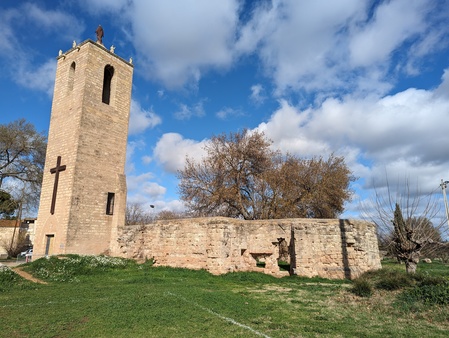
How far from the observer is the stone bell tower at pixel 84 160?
17.3 m

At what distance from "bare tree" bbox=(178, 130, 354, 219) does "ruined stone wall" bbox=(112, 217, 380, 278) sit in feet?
26.2

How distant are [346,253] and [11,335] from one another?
12.0m

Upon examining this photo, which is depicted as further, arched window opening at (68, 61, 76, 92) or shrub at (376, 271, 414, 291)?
arched window opening at (68, 61, 76, 92)

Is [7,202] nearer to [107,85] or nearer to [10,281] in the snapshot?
[107,85]

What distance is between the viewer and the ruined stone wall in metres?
13.3

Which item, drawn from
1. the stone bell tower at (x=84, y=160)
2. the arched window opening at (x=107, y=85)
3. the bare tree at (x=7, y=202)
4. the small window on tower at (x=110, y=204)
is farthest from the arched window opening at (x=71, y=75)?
the bare tree at (x=7, y=202)

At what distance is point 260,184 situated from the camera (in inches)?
954

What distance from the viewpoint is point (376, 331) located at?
5.66 meters

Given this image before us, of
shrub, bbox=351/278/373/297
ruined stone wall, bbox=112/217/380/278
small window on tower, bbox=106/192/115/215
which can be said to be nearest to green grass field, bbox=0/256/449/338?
shrub, bbox=351/278/373/297

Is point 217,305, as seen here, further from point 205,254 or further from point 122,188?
point 122,188

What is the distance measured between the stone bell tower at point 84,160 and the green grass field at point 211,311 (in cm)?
620

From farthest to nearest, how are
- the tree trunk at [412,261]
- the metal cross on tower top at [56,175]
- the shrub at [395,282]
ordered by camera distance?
1. the metal cross on tower top at [56,175]
2. the tree trunk at [412,261]
3. the shrub at [395,282]

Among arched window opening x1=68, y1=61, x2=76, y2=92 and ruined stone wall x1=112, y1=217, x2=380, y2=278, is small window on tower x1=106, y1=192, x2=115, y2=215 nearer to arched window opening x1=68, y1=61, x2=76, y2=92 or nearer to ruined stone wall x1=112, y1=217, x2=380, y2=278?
ruined stone wall x1=112, y1=217, x2=380, y2=278

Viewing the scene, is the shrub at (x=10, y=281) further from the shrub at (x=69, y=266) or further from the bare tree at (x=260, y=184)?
the bare tree at (x=260, y=184)
